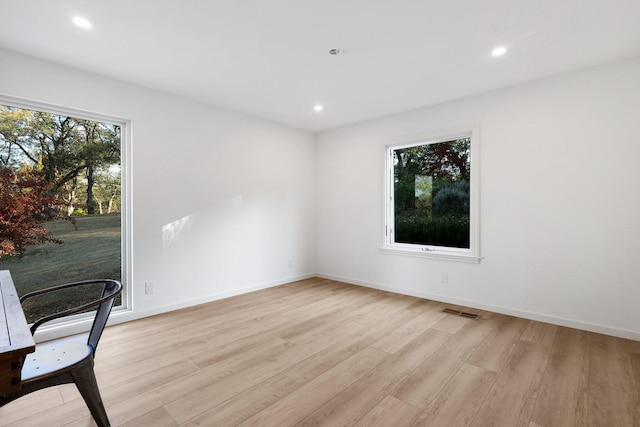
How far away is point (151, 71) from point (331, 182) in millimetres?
3040

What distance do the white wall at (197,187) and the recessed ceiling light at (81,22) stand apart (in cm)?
92

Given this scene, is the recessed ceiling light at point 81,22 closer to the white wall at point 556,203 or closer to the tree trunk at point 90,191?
the tree trunk at point 90,191

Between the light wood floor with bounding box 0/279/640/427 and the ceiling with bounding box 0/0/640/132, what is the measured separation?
2611mm

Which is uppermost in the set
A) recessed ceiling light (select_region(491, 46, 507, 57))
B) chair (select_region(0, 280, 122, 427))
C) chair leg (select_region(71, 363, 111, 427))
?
recessed ceiling light (select_region(491, 46, 507, 57))

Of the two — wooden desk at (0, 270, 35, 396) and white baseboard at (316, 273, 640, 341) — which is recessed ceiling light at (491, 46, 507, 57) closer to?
white baseboard at (316, 273, 640, 341)

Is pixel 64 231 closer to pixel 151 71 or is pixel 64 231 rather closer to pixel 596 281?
pixel 151 71

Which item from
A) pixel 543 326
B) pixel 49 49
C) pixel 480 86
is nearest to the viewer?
pixel 49 49

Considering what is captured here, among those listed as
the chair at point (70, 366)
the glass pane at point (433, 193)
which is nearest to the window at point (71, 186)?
the chair at point (70, 366)

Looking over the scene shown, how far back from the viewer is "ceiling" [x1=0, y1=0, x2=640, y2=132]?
2.16 meters

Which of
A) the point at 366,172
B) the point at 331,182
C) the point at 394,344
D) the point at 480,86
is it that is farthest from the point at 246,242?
the point at 480,86

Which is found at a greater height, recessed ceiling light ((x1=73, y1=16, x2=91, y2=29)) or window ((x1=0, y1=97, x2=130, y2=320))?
recessed ceiling light ((x1=73, y1=16, x2=91, y2=29))

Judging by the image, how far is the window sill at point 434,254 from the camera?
3.76 metres

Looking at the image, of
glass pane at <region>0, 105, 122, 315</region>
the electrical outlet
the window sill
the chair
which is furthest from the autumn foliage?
the window sill

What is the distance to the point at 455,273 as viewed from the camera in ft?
12.8
